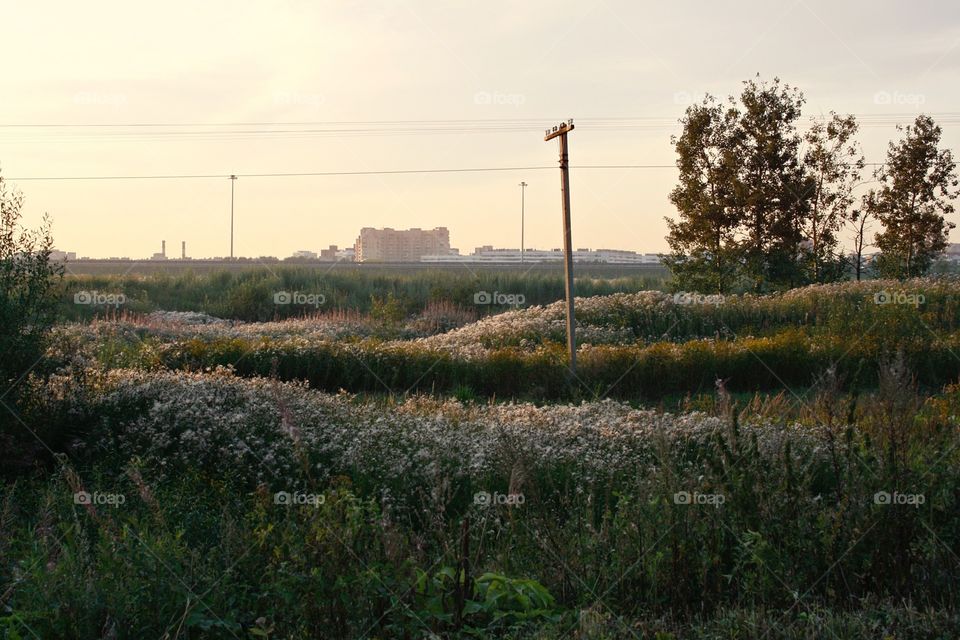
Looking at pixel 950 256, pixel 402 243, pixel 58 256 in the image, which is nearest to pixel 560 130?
pixel 58 256

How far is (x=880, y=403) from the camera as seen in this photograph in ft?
18.8

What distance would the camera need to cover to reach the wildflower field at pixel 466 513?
4422 mm

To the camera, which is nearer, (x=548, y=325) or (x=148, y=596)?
(x=148, y=596)

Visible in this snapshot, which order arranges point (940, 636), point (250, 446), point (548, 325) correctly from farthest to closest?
point (548, 325) < point (250, 446) < point (940, 636)

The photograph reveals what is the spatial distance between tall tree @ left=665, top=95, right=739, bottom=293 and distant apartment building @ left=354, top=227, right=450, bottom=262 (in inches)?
4444

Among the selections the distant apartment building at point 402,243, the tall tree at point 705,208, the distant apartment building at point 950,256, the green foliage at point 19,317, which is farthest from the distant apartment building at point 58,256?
the distant apartment building at point 402,243

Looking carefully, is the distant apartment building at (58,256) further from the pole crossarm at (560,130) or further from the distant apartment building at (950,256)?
the distant apartment building at (950,256)

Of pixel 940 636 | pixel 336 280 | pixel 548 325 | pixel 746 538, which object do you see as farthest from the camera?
pixel 336 280

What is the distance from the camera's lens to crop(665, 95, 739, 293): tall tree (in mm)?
27703

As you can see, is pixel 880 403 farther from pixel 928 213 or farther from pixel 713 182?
pixel 928 213

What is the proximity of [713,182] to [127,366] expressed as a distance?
19.2 metres

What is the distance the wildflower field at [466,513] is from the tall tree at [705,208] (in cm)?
1363

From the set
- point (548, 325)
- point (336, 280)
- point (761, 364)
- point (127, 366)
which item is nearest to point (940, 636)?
point (761, 364)

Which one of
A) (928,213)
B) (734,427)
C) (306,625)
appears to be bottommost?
(306,625)
